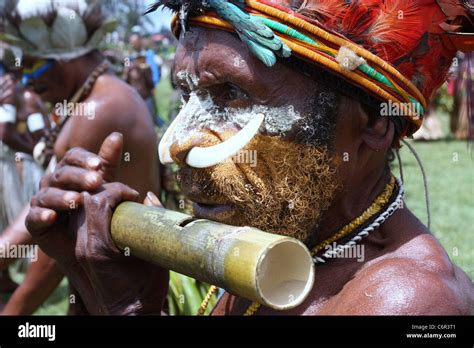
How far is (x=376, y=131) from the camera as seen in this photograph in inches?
86.3

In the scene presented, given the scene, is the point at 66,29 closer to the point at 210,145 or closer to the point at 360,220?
the point at 210,145

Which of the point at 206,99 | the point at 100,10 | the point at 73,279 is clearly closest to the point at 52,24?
the point at 100,10

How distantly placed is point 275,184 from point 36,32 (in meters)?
3.17

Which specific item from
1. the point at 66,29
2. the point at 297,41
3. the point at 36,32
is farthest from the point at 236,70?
the point at 36,32

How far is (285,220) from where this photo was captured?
217 centimetres

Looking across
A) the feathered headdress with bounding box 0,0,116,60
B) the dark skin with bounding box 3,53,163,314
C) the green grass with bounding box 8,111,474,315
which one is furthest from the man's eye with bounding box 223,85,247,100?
the feathered headdress with bounding box 0,0,116,60

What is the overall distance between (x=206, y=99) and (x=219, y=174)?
25 cm

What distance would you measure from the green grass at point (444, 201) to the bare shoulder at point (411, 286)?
93 cm

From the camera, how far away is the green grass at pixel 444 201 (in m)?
6.43

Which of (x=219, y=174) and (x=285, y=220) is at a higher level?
(x=219, y=174)

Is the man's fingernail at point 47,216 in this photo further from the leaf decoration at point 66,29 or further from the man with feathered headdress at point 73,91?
the leaf decoration at point 66,29
